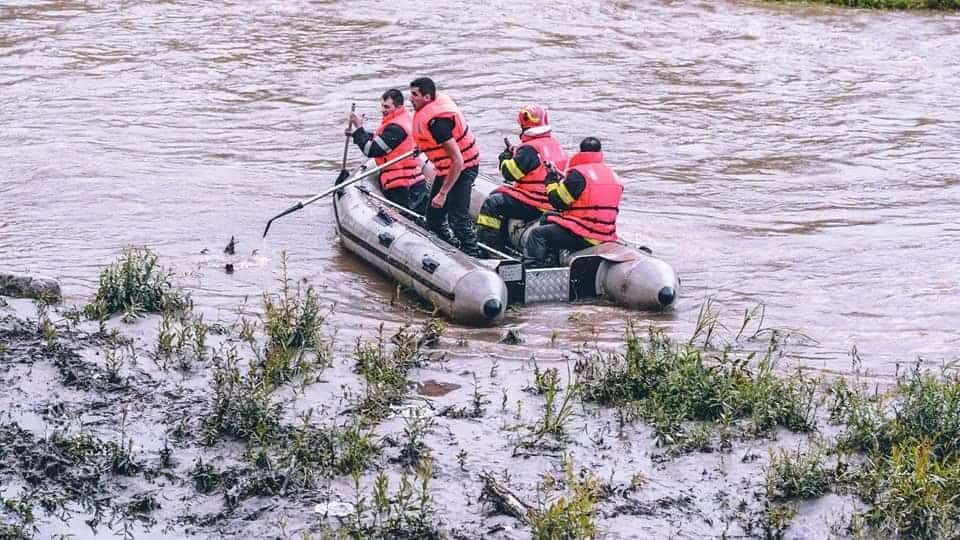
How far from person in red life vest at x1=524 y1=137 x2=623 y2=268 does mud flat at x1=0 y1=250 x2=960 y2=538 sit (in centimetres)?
204

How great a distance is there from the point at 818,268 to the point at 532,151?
2.72 metres

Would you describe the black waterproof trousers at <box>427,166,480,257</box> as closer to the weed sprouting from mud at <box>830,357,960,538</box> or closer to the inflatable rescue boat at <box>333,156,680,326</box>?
the inflatable rescue boat at <box>333,156,680,326</box>

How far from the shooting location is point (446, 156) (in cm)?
1114

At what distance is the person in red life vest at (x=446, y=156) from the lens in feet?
35.5

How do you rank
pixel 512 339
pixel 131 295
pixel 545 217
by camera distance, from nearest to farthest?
pixel 131 295 < pixel 512 339 < pixel 545 217

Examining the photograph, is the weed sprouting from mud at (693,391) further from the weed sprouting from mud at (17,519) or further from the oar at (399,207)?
the oar at (399,207)

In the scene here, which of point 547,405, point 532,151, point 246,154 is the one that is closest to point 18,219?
point 246,154

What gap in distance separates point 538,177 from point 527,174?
99 mm

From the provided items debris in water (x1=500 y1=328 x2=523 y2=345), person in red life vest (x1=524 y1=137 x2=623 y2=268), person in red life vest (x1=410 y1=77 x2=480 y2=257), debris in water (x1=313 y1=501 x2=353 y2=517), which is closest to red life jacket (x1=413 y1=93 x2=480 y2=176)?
person in red life vest (x1=410 y1=77 x2=480 y2=257)

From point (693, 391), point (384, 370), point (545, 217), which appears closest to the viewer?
point (693, 391)

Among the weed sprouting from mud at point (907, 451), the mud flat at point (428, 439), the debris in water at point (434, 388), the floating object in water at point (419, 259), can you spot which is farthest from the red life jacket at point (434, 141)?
the weed sprouting from mud at point (907, 451)

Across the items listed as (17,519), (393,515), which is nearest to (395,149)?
(393,515)

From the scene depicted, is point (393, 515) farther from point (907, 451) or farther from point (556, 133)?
point (556, 133)

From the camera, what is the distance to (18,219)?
12.7 meters
